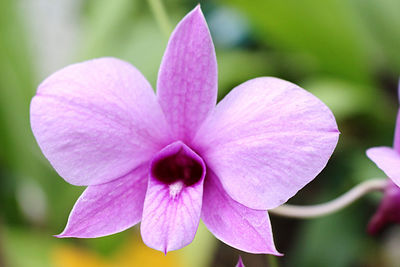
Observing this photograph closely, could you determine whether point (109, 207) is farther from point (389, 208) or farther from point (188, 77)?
point (389, 208)

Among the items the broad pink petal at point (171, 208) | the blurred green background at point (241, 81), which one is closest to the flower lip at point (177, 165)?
the broad pink petal at point (171, 208)

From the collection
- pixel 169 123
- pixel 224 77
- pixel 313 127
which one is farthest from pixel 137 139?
pixel 224 77

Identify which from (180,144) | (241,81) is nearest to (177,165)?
(180,144)

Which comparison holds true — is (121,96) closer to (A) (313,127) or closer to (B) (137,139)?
(B) (137,139)

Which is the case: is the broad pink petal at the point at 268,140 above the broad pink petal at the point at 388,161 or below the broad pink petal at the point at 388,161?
above

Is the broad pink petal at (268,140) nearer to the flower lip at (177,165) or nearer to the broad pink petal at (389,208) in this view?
the flower lip at (177,165)

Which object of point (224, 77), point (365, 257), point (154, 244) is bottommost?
point (365, 257)

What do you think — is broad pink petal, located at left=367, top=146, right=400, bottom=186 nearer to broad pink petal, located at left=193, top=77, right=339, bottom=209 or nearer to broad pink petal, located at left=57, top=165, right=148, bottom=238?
broad pink petal, located at left=193, top=77, right=339, bottom=209
